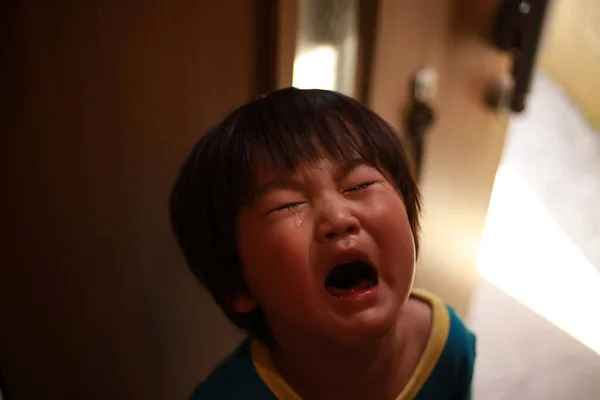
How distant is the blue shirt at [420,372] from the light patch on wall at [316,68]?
1.11 ft

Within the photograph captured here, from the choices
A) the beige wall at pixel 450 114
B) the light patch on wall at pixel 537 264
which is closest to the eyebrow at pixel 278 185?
the beige wall at pixel 450 114

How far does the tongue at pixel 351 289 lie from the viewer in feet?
1.83

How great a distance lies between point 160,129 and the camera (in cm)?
75

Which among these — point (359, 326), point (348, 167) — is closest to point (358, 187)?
point (348, 167)

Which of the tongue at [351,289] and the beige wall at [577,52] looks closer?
the tongue at [351,289]

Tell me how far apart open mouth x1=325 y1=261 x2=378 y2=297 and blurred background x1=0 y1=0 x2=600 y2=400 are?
11.1 inches

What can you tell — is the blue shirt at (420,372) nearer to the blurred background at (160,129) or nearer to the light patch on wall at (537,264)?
the blurred background at (160,129)

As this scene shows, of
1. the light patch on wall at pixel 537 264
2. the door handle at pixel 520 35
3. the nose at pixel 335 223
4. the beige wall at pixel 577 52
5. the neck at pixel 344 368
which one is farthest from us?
the beige wall at pixel 577 52

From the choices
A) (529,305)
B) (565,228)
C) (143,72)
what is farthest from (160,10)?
(565,228)

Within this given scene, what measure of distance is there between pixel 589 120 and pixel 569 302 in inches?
28.1

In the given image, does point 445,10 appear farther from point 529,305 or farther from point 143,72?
point 529,305

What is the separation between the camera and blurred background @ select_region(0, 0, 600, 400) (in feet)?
2.23

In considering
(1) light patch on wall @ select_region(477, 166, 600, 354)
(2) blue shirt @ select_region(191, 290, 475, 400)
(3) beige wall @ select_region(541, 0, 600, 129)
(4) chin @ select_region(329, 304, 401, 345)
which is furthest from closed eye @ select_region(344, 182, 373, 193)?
(3) beige wall @ select_region(541, 0, 600, 129)

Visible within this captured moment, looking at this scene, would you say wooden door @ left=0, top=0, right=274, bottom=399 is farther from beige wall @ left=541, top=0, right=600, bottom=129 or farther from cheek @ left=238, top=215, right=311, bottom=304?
beige wall @ left=541, top=0, right=600, bottom=129
